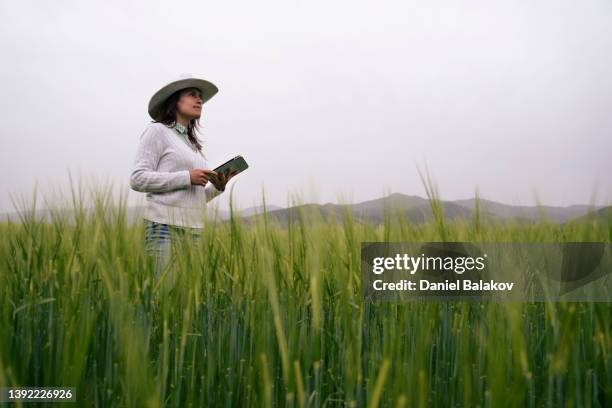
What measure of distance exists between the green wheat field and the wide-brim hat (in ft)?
3.98

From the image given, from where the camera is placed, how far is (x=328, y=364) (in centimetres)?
103

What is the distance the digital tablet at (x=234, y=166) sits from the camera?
1986 millimetres

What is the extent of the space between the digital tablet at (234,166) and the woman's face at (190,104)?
0.47m

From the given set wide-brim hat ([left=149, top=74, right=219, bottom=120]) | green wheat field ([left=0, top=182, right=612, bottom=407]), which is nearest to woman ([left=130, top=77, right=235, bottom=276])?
→ wide-brim hat ([left=149, top=74, right=219, bottom=120])

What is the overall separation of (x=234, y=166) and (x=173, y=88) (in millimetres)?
623

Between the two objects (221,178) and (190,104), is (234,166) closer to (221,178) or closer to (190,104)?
(221,178)

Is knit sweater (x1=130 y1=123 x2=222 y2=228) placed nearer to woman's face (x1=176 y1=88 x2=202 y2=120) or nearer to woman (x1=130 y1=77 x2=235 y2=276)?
woman (x1=130 y1=77 x2=235 y2=276)

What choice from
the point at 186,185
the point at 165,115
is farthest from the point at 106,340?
the point at 165,115

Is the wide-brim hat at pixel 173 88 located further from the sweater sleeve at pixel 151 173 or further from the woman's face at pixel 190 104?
the sweater sleeve at pixel 151 173

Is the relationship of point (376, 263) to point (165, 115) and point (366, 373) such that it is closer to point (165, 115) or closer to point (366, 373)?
point (366, 373)

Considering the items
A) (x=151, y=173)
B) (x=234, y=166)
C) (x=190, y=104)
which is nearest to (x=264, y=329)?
(x=234, y=166)

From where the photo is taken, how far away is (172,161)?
219 cm

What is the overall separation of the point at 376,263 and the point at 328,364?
0.26 m

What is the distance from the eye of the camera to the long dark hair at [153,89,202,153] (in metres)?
2.37
